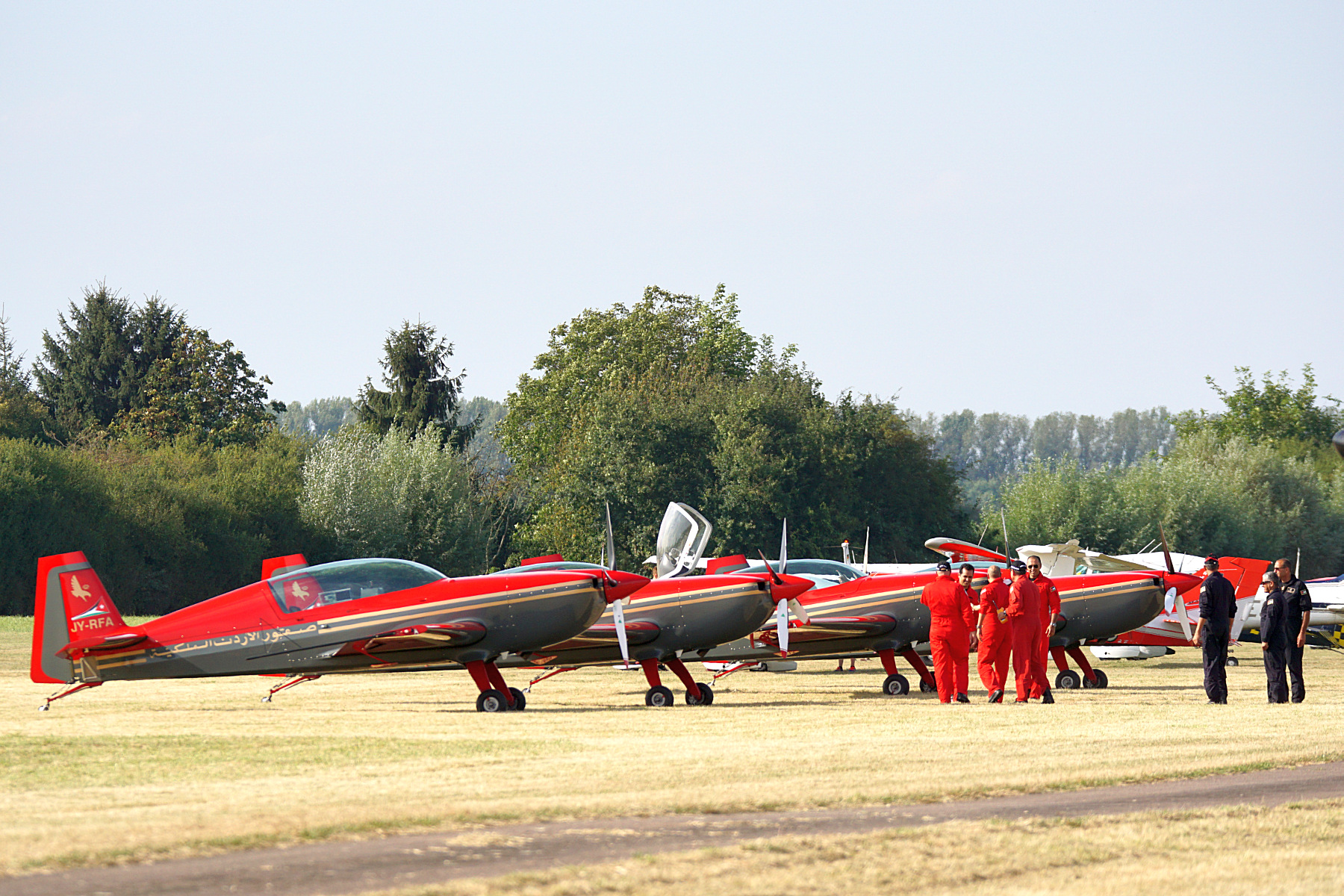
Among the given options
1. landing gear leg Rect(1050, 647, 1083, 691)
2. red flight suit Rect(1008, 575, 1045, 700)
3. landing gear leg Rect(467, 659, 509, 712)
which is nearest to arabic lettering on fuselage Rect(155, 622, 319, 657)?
landing gear leg Rect(467, 659, 509, 712)

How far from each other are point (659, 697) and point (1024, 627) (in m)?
4.49

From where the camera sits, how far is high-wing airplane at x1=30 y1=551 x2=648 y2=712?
16156 millimetres

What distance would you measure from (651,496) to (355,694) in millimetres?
39101

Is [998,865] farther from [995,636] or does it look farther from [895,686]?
[895,686]

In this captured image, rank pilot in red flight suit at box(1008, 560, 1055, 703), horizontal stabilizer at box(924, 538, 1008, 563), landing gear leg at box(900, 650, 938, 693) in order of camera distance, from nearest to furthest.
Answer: pilot in red flight suit at box(1008, 560, 1055, 703), landing gear leg at box(900, 650, 938, 693), horizontal stabilizer at box(924, 538, 1008, 563)

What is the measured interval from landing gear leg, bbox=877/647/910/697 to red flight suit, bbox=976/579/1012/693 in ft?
7.66

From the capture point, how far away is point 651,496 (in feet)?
189

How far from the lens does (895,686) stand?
1950 cm

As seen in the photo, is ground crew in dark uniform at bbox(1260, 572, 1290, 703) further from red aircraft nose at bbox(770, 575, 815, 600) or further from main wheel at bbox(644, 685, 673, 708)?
main wheel at bbox(644, 685, 673, 708)

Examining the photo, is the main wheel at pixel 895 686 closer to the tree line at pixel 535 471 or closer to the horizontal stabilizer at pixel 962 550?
the horizontal stabilizer at pixel 962 550

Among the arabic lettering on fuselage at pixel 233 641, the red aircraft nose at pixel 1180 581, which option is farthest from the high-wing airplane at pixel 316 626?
the red aircraft nose at pixel 1180 581

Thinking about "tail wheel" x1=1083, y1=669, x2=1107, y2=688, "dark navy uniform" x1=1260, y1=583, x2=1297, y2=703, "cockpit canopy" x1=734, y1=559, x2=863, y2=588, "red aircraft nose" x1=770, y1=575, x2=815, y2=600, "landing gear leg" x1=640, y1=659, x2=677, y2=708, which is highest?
"cockpit canopy" x1=734, y1=559, x2=863, y2=588

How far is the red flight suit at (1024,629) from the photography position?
16797 millimetres

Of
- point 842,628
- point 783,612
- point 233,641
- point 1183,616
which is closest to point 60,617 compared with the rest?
point 233,641
